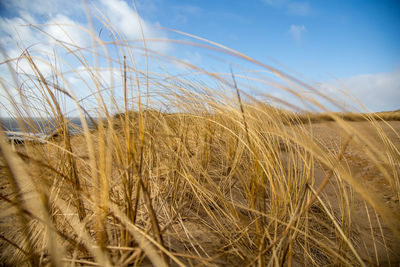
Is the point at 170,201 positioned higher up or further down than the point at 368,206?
higher up

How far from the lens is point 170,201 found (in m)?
0.91

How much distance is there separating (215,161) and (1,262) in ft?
3.97

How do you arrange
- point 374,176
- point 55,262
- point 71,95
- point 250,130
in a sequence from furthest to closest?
1. point 374,176
2. point 250,130
3. point 71,95
4. point 55,262

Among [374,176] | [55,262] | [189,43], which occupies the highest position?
[189,43]

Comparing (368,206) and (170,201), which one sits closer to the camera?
(170,201)

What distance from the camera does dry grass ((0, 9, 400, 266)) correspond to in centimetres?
42

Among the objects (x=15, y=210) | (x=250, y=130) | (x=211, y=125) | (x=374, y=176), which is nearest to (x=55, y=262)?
(x=15, y=210)

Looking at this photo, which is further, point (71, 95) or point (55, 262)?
point (71, 95)

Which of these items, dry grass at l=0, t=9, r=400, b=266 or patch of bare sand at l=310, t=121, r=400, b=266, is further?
patch of bare sand at l=310, t=121, r=400, b=266

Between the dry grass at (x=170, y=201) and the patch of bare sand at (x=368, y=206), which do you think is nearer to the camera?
the dry grass at (x=170, y=201)

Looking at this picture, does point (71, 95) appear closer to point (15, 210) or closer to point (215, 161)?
point (15, 210)

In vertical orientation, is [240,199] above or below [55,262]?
below

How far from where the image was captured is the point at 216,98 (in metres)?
1.06

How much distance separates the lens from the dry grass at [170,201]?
42cm
